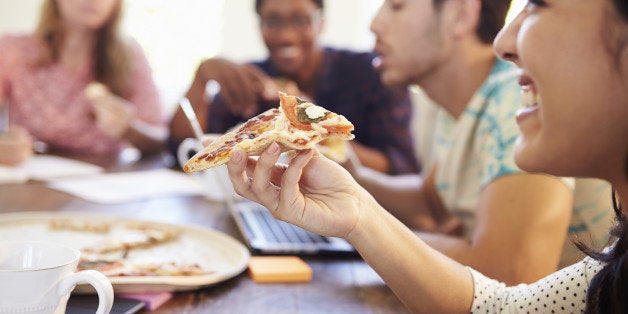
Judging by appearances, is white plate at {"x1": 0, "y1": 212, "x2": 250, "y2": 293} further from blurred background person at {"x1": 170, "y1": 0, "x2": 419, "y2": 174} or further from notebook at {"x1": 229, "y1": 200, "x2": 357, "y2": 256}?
blurred background person at {"x1": 170, "y1": 0, "x2": 419, "y2": 174}

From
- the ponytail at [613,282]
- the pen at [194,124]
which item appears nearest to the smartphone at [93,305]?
the pen at [194,124]

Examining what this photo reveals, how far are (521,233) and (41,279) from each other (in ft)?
2.98

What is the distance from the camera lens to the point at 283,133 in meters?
0.89

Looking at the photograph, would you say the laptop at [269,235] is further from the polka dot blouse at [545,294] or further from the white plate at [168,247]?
the polka dot blouse at [545,294]

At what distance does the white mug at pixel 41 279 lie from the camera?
2.30ft

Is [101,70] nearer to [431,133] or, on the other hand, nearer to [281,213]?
[431,133]

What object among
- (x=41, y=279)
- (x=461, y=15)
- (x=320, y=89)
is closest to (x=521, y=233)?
(x=461, y=15)

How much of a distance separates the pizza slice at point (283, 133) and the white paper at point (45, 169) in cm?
109

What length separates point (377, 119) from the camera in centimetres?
269

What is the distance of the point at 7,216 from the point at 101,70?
1730 millimetres

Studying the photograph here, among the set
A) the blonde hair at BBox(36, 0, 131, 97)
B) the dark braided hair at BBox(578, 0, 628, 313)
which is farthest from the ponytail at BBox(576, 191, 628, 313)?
the blonde hair at BBox(36, 0, 131, 97)

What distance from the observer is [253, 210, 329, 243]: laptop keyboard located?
1.36 metres

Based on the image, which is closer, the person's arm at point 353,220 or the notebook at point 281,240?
the person's arm at point 353,220

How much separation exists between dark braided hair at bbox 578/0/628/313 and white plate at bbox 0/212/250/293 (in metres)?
0.54
